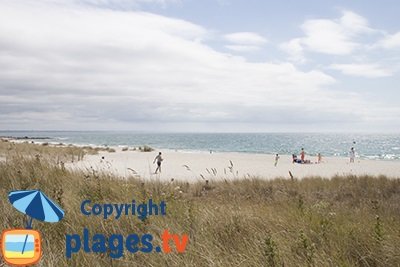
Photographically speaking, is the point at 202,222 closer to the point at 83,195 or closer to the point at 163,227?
the point at 163,227

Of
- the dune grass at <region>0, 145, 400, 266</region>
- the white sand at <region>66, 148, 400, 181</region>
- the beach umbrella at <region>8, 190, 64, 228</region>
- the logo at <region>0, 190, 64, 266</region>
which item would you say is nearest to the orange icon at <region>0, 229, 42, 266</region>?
the logo at <region>0, 190, 64, 266</region>

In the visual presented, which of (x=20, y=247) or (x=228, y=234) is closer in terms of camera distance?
(x=20, y=247)

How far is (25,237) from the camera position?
2.34 metres

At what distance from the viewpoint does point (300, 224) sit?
4.73m

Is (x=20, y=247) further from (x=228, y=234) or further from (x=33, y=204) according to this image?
(x=228, y=234)

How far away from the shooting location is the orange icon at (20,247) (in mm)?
2232

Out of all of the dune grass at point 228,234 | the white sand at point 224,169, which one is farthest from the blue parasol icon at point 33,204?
the white sand at point 224,169

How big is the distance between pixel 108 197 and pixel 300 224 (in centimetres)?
333

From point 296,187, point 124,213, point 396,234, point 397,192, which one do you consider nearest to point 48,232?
point 124,213

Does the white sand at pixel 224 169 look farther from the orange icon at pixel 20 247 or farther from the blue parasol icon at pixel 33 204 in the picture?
the orange icon at pixel 20 247

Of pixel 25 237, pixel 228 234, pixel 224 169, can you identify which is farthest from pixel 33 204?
pixel 224 169

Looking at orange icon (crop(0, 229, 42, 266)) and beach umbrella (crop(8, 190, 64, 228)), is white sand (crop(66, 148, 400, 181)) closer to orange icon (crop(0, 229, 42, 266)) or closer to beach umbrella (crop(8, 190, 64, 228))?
beach umbrella (crop(8, 190, 64, 228))

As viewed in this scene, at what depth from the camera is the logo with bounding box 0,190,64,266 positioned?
224cm

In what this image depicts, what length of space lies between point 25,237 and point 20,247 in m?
0.07
